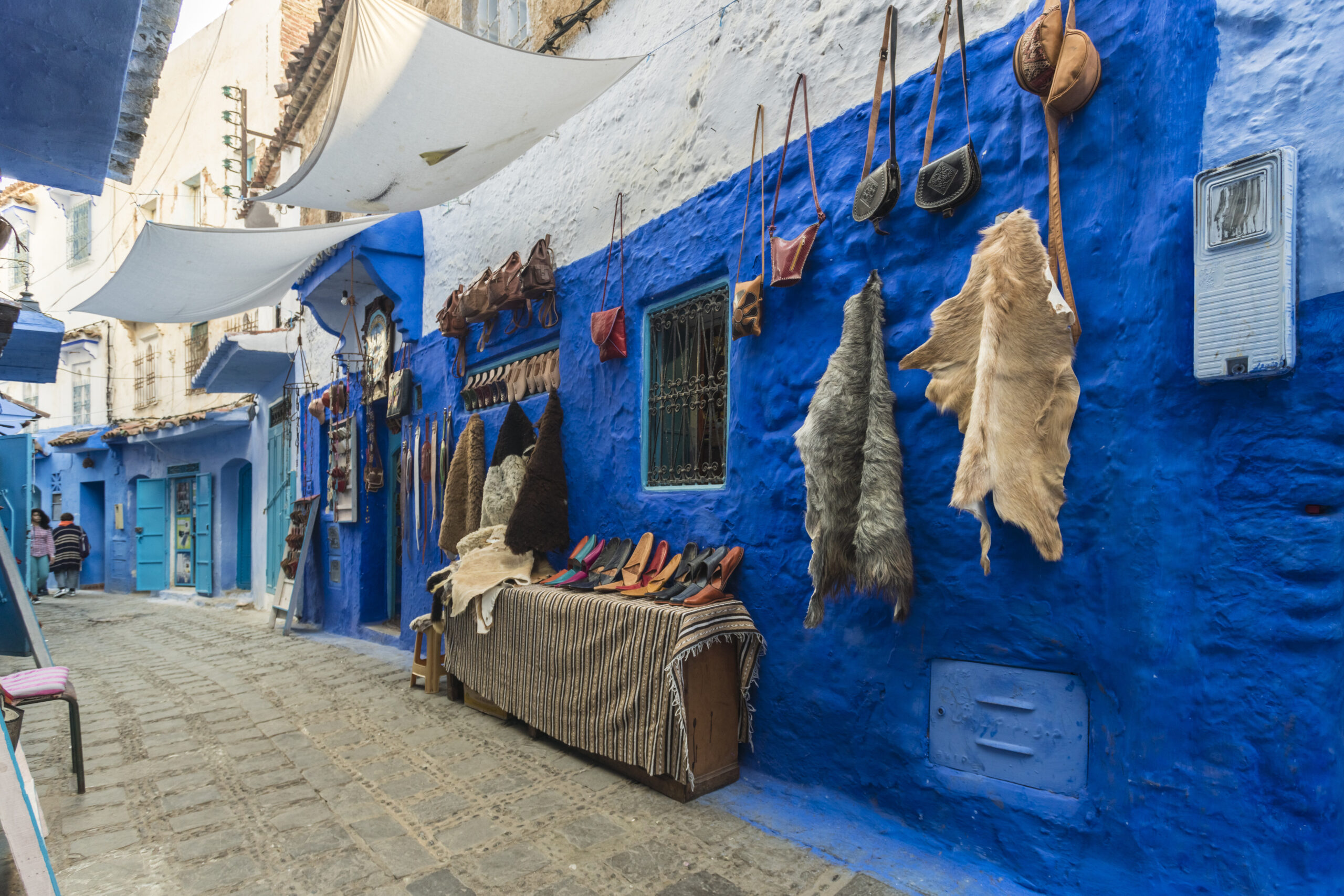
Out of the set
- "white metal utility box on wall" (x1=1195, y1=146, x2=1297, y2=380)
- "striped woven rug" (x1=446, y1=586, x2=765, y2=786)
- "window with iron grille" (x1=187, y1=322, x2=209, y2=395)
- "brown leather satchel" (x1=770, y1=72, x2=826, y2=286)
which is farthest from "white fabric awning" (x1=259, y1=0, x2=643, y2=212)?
"window with iron grille" (x1=187, y1=322, x2=209, y2=395)

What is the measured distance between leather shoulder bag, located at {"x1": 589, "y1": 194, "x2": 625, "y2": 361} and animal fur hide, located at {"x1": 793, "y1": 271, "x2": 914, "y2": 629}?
1753 millimetres

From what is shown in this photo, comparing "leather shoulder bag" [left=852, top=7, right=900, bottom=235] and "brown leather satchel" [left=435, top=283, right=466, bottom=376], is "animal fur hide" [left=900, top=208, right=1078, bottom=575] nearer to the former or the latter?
"leather shoulder bag" [left=852, top=7, right=900, bottom=235]

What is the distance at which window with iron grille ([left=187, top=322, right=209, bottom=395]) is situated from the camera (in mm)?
14180

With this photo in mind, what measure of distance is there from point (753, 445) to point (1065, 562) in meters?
1.51

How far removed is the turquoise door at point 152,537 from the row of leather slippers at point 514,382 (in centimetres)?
1148

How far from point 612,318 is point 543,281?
0.91m

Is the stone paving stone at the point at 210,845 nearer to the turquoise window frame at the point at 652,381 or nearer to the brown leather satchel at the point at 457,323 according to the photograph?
the turquoise window frame at the point at 652,381

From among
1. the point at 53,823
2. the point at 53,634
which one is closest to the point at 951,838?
the point at 53,823

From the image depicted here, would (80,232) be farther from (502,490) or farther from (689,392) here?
(689,392)

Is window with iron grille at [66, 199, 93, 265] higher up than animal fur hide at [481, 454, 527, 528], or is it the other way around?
window with iron grille at [66, 199, 93, 265]

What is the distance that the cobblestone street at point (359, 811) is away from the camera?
104 inches

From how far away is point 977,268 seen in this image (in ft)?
7.93

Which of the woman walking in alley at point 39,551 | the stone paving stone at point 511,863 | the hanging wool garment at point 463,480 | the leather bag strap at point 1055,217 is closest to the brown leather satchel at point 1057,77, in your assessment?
the leather bag strap at point 1055,217

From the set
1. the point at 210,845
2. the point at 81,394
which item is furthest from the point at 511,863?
the point at 81,394
